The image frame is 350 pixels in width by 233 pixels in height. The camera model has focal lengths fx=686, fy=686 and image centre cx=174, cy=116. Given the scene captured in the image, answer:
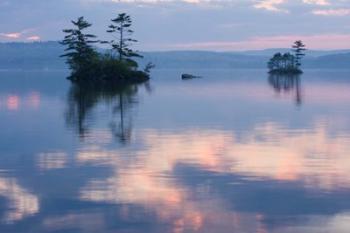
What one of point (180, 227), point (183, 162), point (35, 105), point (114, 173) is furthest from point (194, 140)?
point (35, 105)

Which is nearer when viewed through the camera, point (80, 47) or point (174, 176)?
point (174, 176)

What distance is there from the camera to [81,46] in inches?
3238

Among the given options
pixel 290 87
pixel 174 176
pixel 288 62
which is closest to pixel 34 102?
pixel 174 176

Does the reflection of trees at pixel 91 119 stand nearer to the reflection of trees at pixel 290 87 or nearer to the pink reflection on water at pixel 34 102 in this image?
the pink reflection on water at pixel 34 102

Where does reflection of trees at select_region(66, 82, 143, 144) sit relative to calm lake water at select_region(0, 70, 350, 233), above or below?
above

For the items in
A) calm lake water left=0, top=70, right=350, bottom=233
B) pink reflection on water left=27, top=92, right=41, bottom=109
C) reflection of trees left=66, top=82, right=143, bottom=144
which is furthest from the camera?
pink reflection on water left=27, top=92, right=41, bottom=109

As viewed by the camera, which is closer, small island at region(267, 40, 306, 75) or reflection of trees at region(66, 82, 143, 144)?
reflection of trees at region(66, 82, 143, 144)

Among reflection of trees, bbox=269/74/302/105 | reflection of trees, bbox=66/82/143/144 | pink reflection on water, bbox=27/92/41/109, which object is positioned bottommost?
reflection of trees, bbox=269/74/302/105

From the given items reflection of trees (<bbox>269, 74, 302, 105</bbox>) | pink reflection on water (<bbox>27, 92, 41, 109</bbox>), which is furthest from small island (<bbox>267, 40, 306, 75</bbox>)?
pink reflection on water (<bbox>27, 92, 41, 109</bbox>)

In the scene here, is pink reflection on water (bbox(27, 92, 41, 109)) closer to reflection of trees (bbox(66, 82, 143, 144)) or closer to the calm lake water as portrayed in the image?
reflection of trees (bbox(66, 82, 143, 144))

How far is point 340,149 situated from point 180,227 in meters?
9.32

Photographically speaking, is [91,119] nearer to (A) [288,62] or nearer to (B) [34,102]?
(B) [34,102]

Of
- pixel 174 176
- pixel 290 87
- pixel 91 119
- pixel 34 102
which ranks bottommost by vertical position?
pixel 174 176

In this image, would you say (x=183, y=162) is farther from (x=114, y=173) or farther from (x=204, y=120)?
(x=204, y=120)
